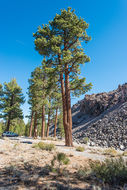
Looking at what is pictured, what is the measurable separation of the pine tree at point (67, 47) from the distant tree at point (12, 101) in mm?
18608

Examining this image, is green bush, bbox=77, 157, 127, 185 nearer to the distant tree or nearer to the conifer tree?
the conifer tree

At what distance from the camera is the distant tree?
28.2 m

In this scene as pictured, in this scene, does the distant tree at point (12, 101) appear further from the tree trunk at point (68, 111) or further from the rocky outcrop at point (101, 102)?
the rocky outcrop at point (101, 102)

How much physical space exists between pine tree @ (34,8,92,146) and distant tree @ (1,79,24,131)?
61.0 ft

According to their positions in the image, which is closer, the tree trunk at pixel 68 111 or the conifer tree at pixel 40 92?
the tree trunk at pixel 68 111

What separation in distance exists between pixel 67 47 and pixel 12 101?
69.9ft

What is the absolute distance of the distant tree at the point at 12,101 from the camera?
1112 inches

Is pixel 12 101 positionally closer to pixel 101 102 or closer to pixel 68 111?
pixel 68 111

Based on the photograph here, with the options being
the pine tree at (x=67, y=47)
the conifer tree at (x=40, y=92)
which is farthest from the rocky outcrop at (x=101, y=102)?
the pine tree at (x=67, y=47)

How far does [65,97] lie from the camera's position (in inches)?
526

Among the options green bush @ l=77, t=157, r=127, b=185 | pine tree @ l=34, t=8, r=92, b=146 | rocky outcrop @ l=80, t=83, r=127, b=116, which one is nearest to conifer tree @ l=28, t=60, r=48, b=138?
pine tree @ l=34, t=8, r=92, b=146

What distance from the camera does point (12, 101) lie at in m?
29.6

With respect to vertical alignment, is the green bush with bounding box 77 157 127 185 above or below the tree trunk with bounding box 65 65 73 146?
below

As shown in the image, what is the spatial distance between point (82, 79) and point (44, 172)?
9.64 m
